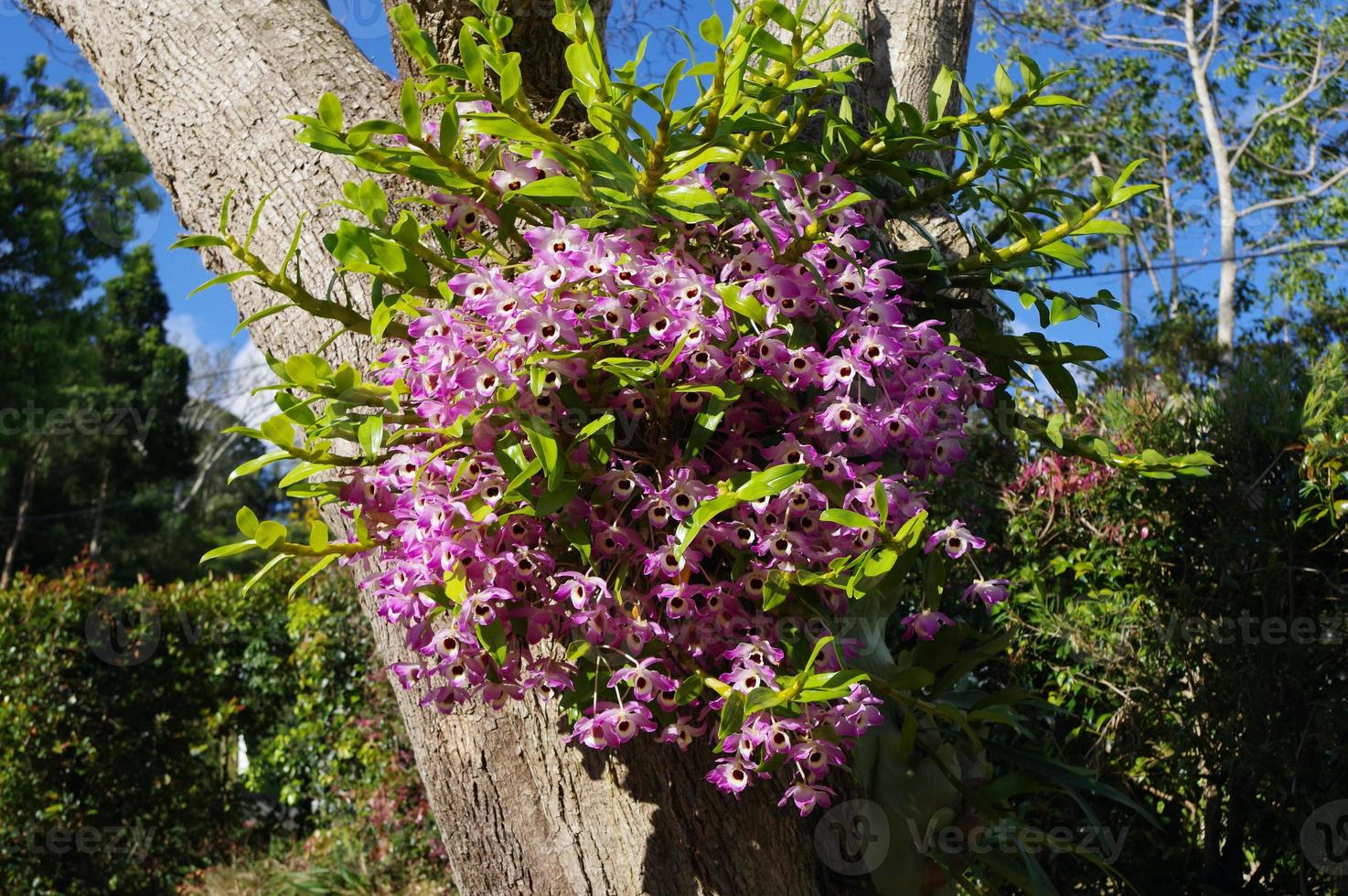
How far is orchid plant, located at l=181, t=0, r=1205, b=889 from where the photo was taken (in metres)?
1.28

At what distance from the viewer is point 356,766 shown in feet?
22.4

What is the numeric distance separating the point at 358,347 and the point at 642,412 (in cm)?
72

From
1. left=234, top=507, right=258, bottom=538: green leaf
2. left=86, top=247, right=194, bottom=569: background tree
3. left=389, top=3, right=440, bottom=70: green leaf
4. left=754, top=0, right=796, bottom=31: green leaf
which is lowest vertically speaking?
left=234, top=507, right=258, bottom=538: green leaf

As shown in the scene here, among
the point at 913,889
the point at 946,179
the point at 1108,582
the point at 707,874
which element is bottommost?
the point at 913,889

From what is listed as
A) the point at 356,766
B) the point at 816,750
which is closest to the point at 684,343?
the point at 816,750

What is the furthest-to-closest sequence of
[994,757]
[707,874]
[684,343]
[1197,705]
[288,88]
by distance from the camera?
[1197,705]
[994,757]
[288,88]
[707,874]
[684,343]

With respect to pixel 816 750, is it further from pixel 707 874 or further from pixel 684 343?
pixel 684 343

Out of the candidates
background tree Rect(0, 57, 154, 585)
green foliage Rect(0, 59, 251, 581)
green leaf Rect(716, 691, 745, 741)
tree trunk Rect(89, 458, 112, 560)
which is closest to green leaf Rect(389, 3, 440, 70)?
green leaf Rect(716, 691, 745, 741)

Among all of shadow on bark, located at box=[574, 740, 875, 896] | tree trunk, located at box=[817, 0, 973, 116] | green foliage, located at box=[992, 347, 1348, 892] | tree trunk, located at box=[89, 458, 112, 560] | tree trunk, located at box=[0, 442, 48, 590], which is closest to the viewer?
shadow on bark, located at box=[574, 740, 875, 896]

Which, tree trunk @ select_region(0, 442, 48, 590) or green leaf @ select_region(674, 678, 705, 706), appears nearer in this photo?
green leaf @ select_region(674, 678, 705, 706)

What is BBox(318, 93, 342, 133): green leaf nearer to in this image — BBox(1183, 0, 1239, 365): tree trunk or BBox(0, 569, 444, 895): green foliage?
BBox(0, 569, 444, 895): green foliage

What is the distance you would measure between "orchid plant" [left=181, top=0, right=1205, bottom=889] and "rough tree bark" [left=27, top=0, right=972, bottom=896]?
21 cm

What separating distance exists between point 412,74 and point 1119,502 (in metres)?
2.82

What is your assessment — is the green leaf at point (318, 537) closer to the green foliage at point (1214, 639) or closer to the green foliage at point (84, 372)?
the green foliage at point (1214, 639)
